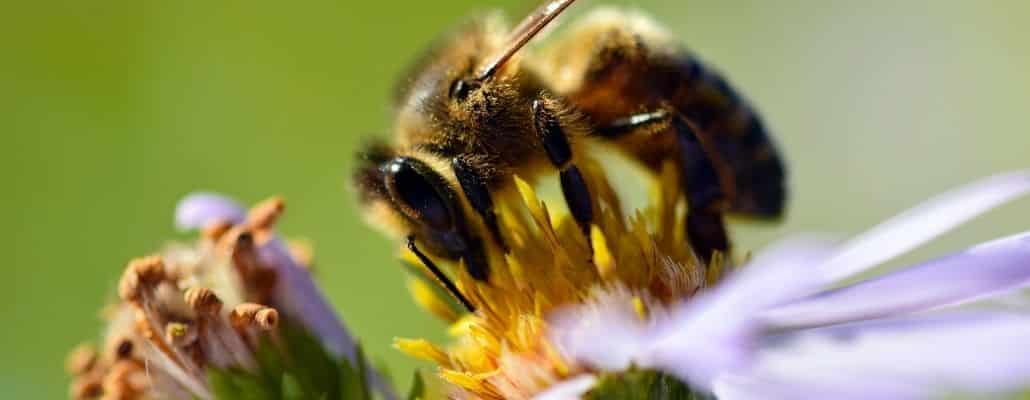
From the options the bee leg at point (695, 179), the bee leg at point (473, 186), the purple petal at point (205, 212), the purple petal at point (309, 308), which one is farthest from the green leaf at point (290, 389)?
the bee leg at point (695, 179)

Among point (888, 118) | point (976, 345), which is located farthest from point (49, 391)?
point (976, 345)

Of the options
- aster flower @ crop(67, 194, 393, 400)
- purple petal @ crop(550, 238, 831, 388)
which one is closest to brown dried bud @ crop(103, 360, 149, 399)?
aster flower @ crop(67, 194, 393, 400)

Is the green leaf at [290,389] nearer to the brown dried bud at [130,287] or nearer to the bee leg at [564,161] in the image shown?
the brown dried bud at [130,287]

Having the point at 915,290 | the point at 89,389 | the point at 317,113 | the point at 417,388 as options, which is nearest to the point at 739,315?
the point at 915,290

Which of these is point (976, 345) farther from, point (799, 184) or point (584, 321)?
point (799, 184)

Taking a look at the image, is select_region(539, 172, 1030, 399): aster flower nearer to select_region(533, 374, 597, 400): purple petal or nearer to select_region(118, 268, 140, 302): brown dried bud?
select_region(533, 374, 597, 400): purple petal
